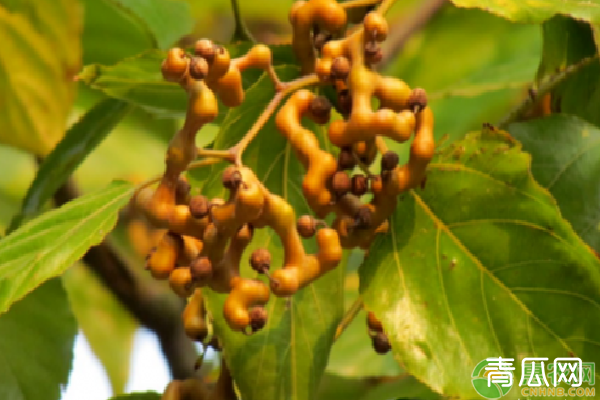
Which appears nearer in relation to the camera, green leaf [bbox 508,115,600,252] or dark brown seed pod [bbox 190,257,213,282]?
dark brown seed pod [bbox 190,257,213,282]

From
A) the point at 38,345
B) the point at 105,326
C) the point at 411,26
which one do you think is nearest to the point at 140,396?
the point at 38,345

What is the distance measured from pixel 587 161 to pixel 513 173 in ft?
0.38

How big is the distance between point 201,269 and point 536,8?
0.89 feet

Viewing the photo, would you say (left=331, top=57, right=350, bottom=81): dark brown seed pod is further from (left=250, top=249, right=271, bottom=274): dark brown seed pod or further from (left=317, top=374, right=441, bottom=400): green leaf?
(left=317, top=374, right=441, bottom=400): green leaf

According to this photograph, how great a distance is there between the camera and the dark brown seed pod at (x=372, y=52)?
0.44 m

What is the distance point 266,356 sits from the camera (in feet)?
1.72

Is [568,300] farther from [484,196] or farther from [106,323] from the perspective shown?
[106,323]

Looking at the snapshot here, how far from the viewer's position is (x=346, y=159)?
0.45 meters

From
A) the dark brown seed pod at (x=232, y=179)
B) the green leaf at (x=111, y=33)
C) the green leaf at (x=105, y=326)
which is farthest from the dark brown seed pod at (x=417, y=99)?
the green leaf at (x=105, y=326)

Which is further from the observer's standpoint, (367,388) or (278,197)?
(367,388)

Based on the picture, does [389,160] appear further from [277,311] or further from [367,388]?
[367,388]

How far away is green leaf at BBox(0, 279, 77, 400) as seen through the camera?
608 millimetres

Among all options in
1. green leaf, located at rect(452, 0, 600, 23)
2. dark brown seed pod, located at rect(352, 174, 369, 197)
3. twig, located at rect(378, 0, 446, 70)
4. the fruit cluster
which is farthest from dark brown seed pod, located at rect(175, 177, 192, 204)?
twig, located at rect(378, 0, 446, 70)

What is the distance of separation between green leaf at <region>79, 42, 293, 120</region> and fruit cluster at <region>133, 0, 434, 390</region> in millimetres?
110
